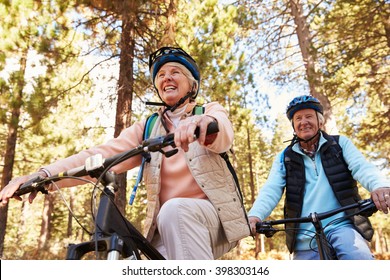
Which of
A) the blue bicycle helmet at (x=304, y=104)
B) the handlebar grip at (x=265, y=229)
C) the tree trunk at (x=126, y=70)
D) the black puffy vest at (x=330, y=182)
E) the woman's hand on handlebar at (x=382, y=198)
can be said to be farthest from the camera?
the tree trunk at (x=126, y=70)

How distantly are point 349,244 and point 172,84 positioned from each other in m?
1.83

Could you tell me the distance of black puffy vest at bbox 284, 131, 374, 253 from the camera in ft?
10.7

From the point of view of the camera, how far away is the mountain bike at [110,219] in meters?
1.59

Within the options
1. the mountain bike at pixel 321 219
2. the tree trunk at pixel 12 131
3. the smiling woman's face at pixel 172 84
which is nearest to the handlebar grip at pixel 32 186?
the smiling woman's face at pixel 172 84

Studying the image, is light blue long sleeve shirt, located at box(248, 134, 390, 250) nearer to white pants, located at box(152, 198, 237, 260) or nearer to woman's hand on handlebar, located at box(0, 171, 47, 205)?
white pants, located at box(152, 198, 237, 260)

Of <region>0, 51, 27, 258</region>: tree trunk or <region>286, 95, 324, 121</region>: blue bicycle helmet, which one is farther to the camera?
<region>0, 51, 27, 258</region>: tree trunk

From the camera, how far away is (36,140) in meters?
14.8

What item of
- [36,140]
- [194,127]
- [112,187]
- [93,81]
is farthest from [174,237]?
[36,140]

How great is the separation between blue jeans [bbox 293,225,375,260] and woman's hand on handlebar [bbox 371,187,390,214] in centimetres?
41

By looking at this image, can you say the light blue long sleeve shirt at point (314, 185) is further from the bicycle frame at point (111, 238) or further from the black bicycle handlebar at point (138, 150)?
the black bicycle handlebar at point (138, 150)

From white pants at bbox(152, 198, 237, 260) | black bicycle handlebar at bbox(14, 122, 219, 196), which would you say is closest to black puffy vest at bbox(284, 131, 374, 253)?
white pants at bbox(152, 198, 237, 260)

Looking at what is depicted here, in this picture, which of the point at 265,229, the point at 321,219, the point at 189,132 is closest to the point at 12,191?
the point at 189,132

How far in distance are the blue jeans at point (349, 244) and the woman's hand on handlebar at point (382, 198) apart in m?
0.41
